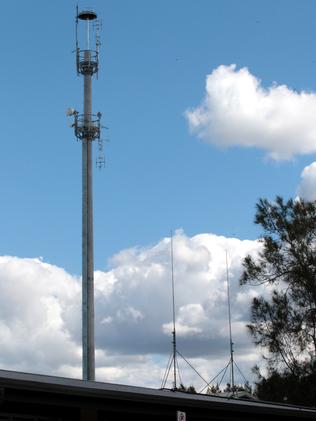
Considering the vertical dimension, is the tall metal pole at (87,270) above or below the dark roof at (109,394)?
above

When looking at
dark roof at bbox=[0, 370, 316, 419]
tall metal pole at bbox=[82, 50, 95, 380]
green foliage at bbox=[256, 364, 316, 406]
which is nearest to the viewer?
dark roof at bbox=[0, 370, 316, 419]

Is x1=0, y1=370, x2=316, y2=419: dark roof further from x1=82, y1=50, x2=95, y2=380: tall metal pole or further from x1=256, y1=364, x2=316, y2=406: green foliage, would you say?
x1=82, y1=50, x2=95, y2=380: tall metal pole

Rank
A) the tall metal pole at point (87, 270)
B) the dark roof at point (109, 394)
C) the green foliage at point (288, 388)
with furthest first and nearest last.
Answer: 1. the tall metal pole at point (87, 270)
2. the green foliage at point (288, 388)
3. the dark roof at point (109, 394)

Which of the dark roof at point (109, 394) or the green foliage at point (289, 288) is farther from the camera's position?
the green foliage at point (289, 288)

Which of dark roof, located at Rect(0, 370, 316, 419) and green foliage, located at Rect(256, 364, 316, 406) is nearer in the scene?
dark roof, located at Rect(0, 370, 316, 419)

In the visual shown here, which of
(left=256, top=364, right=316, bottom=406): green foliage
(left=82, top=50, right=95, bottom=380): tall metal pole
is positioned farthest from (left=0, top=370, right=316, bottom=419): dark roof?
(left=82, top=50, right=95, bottom=380): tall metal pole

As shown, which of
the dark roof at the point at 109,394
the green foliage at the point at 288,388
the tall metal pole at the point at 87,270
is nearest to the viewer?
the dark roof at the point at 109,394

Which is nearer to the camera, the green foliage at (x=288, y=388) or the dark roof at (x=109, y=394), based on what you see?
the dark roof at (x=109, y=394)

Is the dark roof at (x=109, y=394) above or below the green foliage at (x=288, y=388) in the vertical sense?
below

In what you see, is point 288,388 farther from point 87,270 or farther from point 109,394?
point 109,394

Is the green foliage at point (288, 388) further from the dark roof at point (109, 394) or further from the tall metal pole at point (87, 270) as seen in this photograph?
the dark roof at point (109, 394)

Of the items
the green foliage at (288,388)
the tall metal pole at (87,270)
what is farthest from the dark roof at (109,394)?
the tall metal pole at (87,270)

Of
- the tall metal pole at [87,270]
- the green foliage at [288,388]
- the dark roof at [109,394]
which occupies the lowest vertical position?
the dark roof at [109,394]

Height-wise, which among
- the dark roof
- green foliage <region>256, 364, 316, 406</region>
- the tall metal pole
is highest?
the tall metal pole
